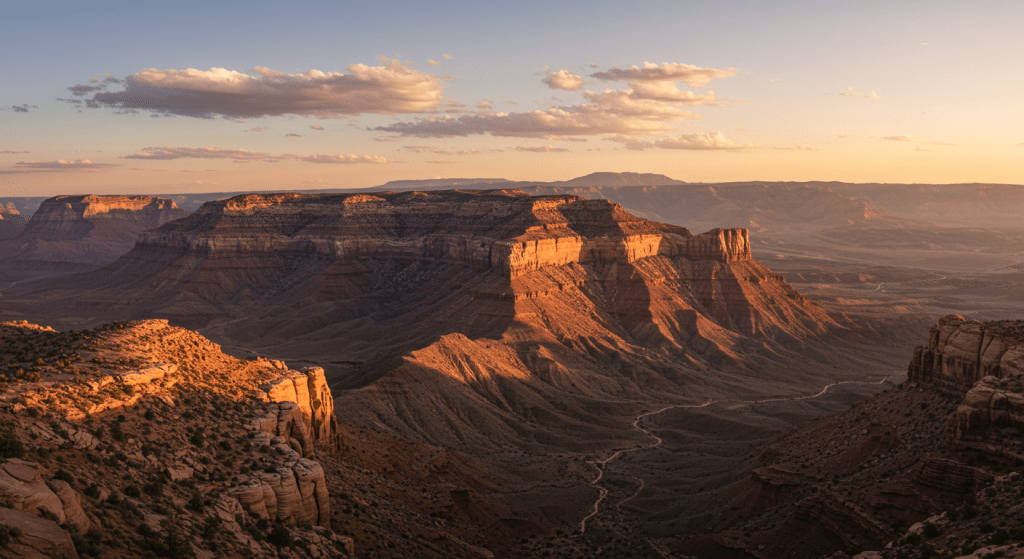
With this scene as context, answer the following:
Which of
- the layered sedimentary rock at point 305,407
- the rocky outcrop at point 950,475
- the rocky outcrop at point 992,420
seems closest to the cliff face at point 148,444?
the layered sedimentary rock at point 305,407

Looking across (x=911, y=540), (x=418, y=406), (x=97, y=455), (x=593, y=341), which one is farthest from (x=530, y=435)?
(x=97, y=455)

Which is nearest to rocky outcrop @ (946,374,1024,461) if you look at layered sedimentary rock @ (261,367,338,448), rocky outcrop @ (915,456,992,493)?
rocky outcrop @ (915,456,992,493)

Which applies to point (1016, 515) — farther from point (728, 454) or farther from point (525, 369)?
point (525, 369)

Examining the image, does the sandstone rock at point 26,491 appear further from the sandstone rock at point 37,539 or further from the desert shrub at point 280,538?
the desert shrub at point 280,538

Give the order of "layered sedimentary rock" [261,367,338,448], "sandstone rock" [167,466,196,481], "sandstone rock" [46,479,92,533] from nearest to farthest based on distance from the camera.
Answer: "sandstone rock" [46,479,92,533]
"sandstone rock" [167,466,196,481]
"layered sedimentary rock" [261,367,338,448]

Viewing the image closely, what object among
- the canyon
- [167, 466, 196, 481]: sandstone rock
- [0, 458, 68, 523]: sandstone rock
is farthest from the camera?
the canyon

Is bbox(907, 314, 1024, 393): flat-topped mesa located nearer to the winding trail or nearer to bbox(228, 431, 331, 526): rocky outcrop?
the winding trail

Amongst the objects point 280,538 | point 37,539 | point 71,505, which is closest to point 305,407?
point 280,538
